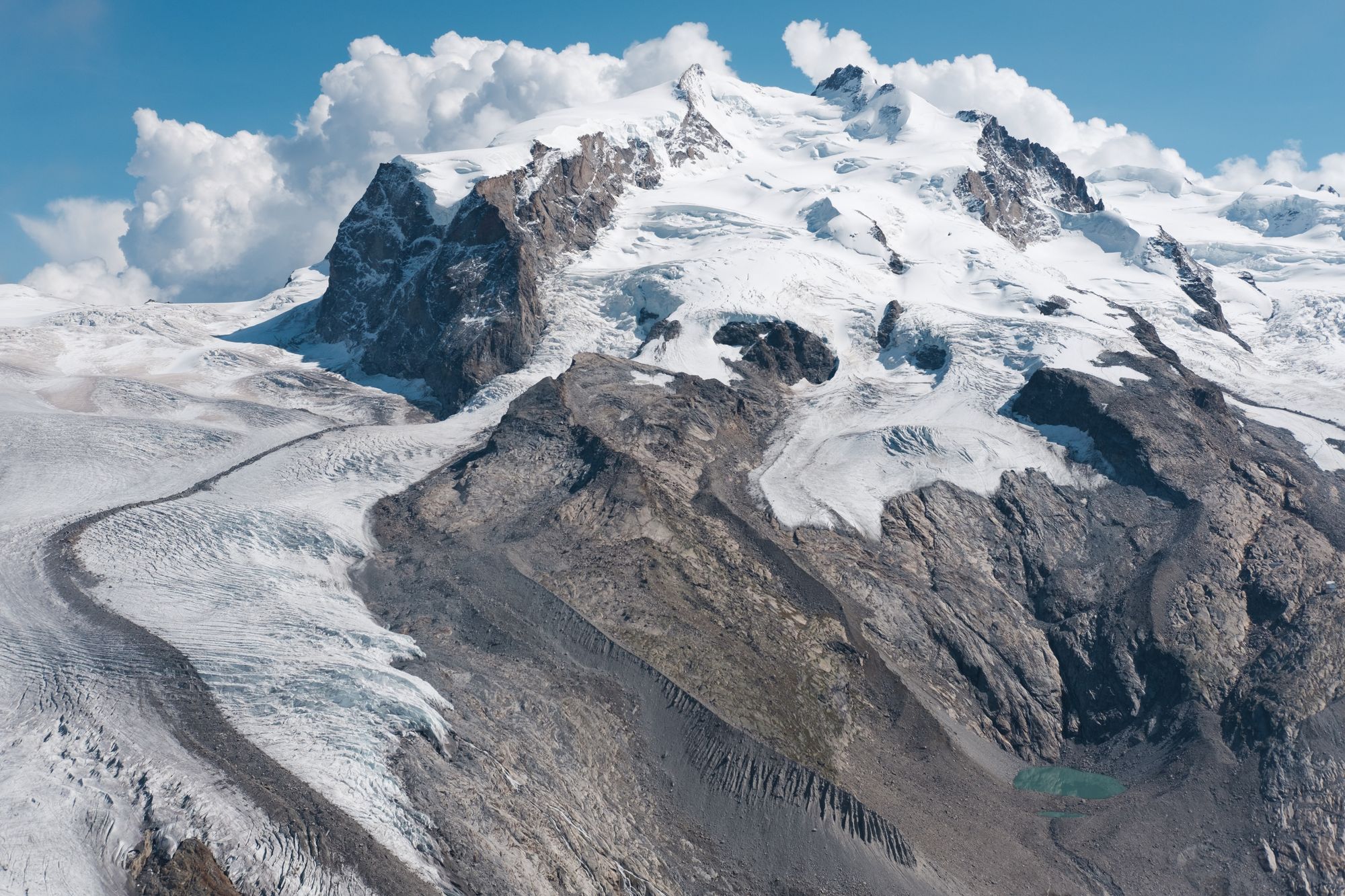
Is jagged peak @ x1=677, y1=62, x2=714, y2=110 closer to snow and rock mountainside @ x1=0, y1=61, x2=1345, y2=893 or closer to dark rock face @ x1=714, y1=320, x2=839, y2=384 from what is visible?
snow and rock mountainside @ x1=0, y1=61, x2=1345, y2=893

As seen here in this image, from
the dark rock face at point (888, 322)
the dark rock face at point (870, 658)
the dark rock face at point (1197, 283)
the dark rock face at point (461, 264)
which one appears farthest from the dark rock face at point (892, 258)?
the dark rock face at point (870, 658)

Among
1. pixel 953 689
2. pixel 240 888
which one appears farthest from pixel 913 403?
pixel 240 888

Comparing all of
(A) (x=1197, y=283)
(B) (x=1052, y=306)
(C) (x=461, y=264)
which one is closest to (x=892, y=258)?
(B) (x=1052, y=306)

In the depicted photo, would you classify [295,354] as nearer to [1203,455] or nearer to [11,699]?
[11,699]

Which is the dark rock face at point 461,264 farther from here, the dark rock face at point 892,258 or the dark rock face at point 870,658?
the dark rock face at point 892,258

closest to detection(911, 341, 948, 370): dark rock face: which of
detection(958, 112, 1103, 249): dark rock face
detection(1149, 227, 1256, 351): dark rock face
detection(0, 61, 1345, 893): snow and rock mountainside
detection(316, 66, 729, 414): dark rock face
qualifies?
detection(0, 61, 1345, 893): snow and rock mountainside
